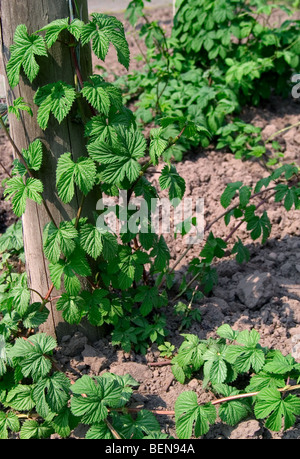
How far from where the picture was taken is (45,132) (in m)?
2.62

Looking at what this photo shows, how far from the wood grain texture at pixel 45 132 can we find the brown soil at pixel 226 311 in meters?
0.21

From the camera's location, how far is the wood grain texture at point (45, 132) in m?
2.44

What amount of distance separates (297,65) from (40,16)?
116 inches

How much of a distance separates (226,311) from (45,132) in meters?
1.41

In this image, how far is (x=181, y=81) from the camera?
4645 millimetres

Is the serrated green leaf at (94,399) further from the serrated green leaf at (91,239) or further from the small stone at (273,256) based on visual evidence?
the small stone at (273,256)

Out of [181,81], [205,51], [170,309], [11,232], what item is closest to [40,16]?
[11,232]

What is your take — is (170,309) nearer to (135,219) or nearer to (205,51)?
(135,219)

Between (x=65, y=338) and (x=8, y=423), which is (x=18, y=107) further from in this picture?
(x=8, y=423)

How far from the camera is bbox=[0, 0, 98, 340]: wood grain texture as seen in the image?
8.02 feet

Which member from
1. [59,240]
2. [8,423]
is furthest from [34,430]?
[59,240]

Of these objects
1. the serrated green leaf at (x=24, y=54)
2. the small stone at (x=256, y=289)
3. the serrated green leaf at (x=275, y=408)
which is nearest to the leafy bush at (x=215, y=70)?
the small stone at (x=256, y=289)

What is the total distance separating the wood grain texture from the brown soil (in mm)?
211

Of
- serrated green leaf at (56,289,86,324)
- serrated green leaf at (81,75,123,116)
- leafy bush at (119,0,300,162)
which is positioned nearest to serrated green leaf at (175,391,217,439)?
serrated green leaf at (56,289,86,324)
